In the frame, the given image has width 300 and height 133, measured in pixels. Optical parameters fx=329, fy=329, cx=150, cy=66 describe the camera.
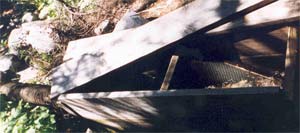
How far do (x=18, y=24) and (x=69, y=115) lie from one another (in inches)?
148

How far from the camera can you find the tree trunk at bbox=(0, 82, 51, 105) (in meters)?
4.31

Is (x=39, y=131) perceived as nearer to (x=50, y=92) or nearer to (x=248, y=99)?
(x=50, y=92)

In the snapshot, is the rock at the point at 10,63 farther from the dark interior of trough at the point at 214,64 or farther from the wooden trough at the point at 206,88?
the dark interior of trough at the point at 214,64

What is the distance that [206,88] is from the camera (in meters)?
4.03

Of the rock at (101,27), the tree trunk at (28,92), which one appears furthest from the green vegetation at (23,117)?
the rock at (101,27)

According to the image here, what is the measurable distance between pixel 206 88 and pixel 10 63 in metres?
3.94

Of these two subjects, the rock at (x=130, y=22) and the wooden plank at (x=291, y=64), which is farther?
the rock at (x=130, y=22)

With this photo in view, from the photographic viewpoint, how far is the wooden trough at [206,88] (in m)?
3.28

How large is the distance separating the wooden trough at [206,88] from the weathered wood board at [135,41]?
62mm

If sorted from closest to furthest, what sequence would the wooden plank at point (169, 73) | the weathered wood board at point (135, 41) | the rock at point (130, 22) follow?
the weathered wood board at point (135, 41)
the wooden plank at point (169, 73)
the rock at point (130, 22)

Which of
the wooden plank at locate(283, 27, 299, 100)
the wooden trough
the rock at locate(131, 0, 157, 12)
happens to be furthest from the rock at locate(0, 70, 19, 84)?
the wooden plank at locate(283, 27, 299, 100)

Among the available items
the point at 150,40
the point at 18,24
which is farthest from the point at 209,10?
the point at 18,24

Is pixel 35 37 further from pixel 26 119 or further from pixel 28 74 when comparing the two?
pixel 26 119

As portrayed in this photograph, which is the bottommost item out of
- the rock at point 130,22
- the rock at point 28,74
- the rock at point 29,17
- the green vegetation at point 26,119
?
the green vegetation at point 26,119
